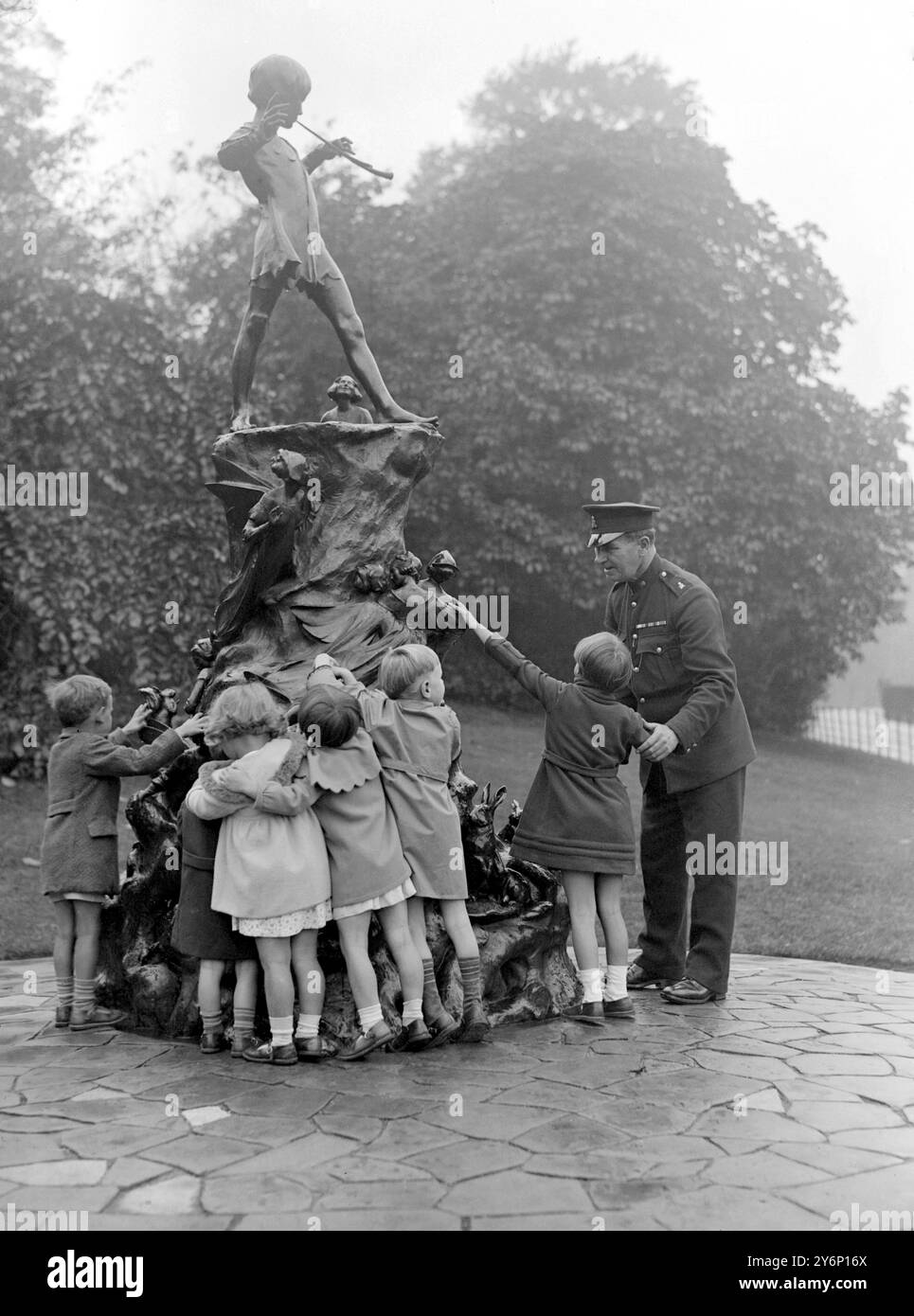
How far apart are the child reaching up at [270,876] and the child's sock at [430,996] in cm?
41

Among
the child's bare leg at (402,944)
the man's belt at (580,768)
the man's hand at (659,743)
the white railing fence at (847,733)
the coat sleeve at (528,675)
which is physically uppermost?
the coat sleeve at (528,675)

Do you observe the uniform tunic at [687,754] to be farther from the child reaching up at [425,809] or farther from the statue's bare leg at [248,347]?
the statue's bare leg at [248,347]

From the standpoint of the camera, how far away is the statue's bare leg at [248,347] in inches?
239

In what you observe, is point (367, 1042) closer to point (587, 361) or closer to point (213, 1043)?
point (213, 1043)

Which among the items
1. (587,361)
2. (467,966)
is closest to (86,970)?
(467,966)

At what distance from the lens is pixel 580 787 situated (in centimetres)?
484

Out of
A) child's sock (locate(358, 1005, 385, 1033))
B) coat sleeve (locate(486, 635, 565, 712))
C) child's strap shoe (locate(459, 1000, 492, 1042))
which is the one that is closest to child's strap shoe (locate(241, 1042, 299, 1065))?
child's sock (locate(358, 1005, 385, 1033))

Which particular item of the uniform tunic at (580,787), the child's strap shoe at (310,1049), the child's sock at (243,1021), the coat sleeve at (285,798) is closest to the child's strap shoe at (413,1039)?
the child's strap shoe at (310,1049)

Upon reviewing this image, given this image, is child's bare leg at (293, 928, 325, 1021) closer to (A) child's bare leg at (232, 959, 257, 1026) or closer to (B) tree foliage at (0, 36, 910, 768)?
(A) child's bare leg at (232, 959, 257, 1026)

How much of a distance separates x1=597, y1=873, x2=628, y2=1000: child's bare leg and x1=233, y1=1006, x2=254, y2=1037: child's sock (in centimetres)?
135

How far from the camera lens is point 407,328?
17844 mm

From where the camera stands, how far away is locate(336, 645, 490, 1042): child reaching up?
462 centimetres

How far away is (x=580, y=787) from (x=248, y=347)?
2816mm

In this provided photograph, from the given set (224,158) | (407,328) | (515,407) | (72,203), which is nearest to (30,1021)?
(224,158)
